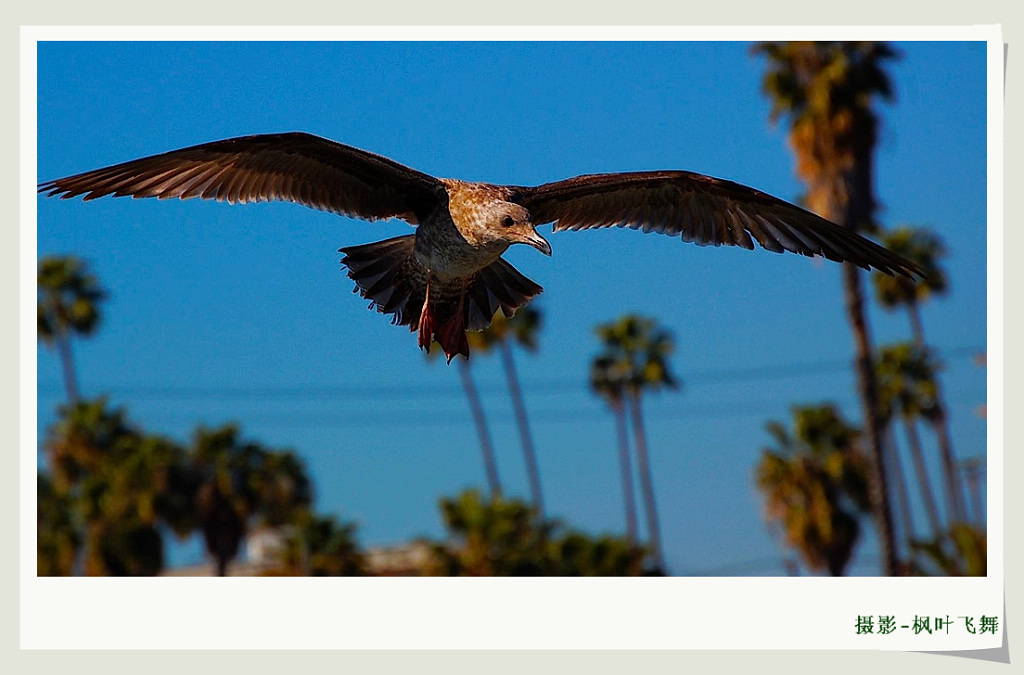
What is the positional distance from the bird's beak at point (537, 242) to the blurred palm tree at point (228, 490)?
63.1ft

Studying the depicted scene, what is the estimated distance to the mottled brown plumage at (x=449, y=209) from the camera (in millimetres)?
5828

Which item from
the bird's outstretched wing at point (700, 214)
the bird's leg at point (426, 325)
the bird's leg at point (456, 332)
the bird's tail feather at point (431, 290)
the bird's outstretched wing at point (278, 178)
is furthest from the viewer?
the bird's outstretched wing at point (700, 214)

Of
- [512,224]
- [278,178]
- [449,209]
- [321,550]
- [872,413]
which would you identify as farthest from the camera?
[321,550]

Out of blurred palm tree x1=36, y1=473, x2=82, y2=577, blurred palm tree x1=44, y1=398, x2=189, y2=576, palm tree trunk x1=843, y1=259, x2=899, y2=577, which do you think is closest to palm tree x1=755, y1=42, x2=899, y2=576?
palm tree trunk x1=843, y1=259, x2=899, y2=577

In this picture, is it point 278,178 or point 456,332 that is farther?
point 278,178

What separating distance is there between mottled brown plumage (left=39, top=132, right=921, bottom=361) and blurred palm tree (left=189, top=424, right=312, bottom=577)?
18309 millimetres

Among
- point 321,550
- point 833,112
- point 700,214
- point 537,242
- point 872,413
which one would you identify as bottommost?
point 321,550

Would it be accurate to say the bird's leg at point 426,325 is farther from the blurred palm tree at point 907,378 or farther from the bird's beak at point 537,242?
the blurred palm tree at point 907,378

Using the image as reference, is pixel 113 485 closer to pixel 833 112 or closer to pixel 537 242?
pixel 833 112

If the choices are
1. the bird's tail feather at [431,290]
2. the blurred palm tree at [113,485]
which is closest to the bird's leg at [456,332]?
the bird's tail feather at [431,290]

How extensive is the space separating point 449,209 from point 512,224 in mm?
393

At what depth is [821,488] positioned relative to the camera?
21.0 meters

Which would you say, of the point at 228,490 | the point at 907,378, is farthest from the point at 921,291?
the point at 228,490

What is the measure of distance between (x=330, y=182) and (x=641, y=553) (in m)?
15.9
